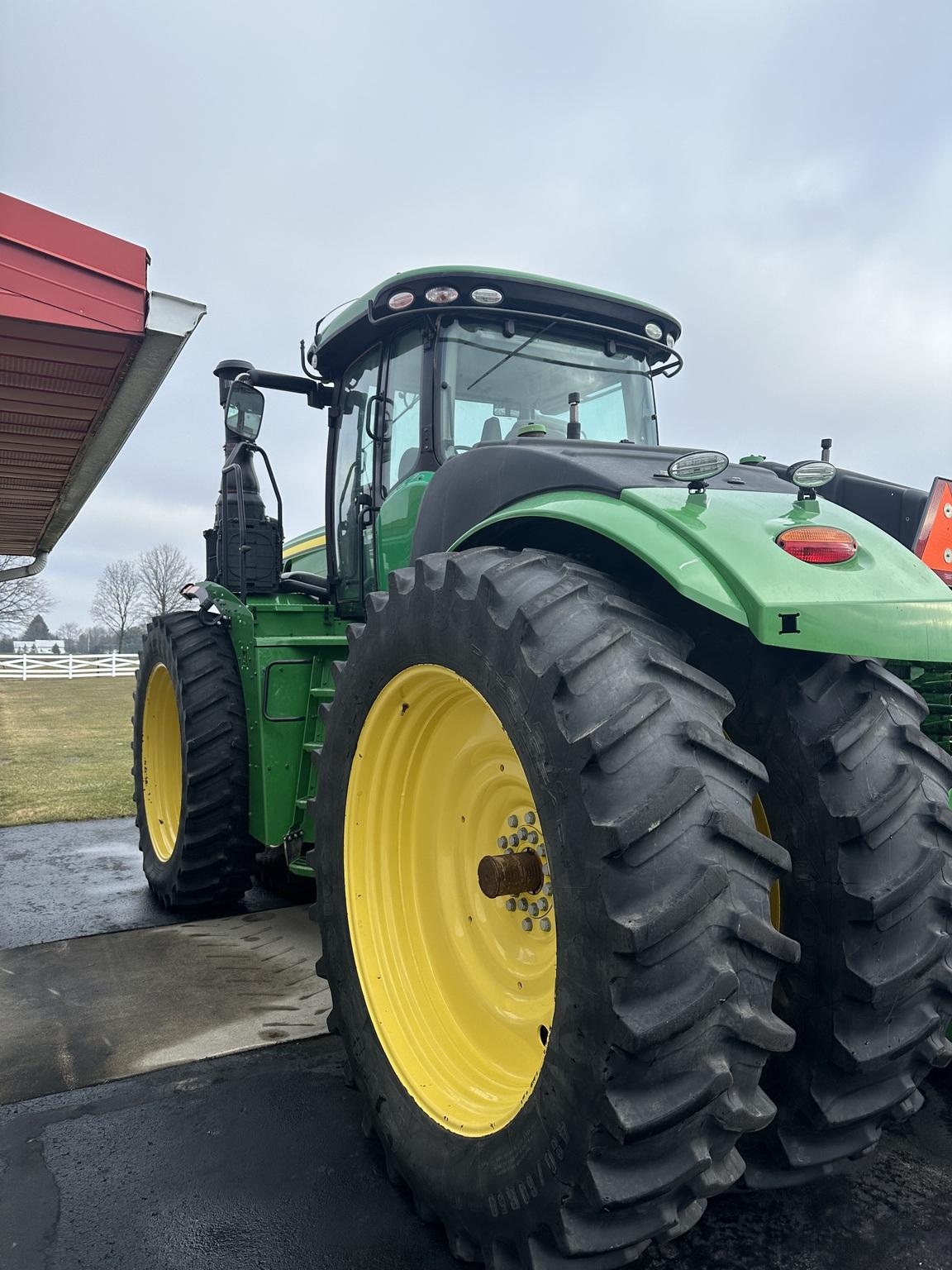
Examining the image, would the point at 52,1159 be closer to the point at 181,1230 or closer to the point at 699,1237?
the point at 181,1230

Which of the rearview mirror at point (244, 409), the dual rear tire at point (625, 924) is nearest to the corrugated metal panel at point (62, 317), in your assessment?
the rearview mirror at point (244, 409)

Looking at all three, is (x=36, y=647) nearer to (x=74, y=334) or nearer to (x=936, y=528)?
(x=74, y=334)

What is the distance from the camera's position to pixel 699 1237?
80.3 inches

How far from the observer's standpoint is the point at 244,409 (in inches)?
171

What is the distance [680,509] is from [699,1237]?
1.67 metres

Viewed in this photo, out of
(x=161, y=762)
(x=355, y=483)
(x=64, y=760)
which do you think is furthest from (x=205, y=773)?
(x=64, y=760)

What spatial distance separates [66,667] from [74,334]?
3233 cm

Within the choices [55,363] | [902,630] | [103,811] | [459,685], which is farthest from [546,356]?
[103,811]

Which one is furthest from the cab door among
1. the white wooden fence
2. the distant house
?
the distant house

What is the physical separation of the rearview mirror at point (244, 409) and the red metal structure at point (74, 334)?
0.34 m

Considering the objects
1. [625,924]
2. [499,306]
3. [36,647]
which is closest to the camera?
[625,924]

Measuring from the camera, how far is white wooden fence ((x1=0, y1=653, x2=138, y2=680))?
3231cm

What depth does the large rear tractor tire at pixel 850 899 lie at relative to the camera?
1.75m

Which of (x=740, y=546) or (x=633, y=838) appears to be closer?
(x=633, y=838)
